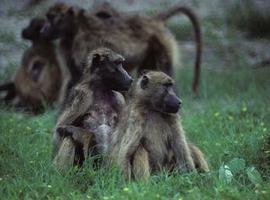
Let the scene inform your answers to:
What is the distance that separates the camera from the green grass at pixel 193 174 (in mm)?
5293

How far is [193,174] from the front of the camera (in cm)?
563

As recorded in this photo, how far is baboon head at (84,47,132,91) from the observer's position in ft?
21.1

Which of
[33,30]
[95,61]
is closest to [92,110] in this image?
[95,61]

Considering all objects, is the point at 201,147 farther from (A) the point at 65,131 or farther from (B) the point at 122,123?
(A) the point at 65,131

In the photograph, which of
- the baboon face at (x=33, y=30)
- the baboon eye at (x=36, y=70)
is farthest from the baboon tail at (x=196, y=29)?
the baboon eye at (x=36, y=70)

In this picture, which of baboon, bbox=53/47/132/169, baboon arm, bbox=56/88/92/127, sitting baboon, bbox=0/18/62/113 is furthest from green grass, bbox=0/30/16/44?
baboon arm, bbox=56/88/92/127

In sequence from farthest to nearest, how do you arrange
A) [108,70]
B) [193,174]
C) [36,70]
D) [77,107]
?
[36,70]
[108,70]
[77,107]
[193,174]

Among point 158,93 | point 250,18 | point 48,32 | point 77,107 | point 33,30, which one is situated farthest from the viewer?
point 250,18

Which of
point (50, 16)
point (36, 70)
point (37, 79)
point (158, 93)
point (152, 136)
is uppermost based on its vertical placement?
point (50, 16)

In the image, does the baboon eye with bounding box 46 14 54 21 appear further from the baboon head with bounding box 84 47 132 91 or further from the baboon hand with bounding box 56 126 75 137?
the baboon hand with bounding box 56 126 75 137

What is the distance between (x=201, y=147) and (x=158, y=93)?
113 cm

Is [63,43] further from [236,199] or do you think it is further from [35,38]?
[236,199]

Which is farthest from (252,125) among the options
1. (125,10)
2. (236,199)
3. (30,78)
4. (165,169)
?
(125,10)

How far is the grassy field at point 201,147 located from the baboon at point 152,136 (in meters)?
0.16
